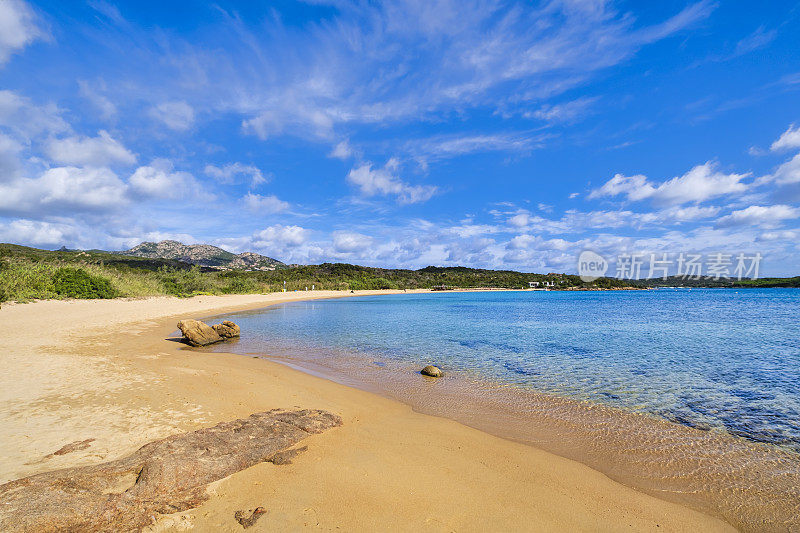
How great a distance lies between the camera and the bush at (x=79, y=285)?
28.6 metres

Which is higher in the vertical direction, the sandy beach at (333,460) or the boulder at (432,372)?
the sandy beach at (333,460)

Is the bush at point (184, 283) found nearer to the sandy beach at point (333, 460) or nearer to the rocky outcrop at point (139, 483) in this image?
the sandy beach at point (333, 460)

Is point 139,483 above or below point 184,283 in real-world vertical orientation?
below

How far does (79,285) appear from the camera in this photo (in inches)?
1169

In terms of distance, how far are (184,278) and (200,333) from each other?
1568 inches

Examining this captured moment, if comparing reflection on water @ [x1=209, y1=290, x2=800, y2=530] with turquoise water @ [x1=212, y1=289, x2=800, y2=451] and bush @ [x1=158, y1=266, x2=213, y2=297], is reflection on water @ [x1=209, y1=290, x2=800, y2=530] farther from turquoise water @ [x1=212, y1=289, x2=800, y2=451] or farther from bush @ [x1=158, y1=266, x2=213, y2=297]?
bush @ [x1=158, y1=266, x2=213, y2=297]

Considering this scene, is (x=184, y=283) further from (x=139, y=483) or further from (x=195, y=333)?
(x=139, y=483)

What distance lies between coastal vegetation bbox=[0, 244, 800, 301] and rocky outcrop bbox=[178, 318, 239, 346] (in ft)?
61.4

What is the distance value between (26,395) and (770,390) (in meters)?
18.5

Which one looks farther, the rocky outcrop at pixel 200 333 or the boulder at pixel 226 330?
the boulder at pixel 226 330

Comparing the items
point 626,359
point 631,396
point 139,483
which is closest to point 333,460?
point 139,483

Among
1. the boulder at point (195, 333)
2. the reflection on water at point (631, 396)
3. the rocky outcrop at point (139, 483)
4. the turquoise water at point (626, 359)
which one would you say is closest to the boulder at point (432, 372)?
the reflection on water at point (631, 396)

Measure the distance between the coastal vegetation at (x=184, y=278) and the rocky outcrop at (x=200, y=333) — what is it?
1871cm

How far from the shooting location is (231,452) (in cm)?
485
